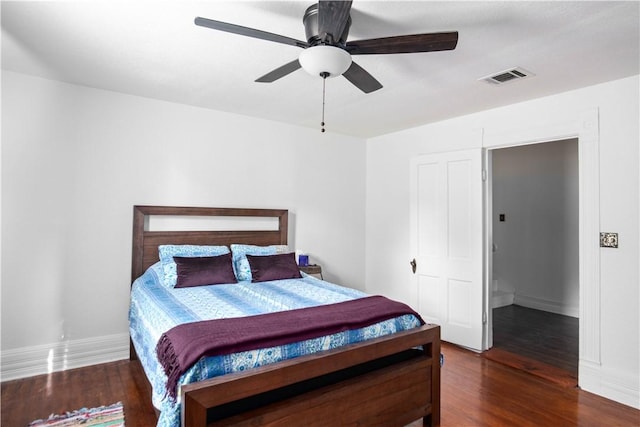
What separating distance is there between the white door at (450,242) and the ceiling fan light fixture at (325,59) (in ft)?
8.02

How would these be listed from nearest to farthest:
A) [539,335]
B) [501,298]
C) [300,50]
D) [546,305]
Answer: [300,50]
[539,335]
[546,305]
[501,298]

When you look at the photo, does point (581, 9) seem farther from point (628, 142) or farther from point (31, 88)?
point (31, 88)

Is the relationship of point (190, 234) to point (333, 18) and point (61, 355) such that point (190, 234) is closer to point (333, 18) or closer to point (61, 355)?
point (61, 355)

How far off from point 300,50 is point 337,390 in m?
2.19

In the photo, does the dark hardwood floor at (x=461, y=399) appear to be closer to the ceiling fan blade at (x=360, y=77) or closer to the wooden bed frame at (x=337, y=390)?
the wooden bed frame at (x=337, y=390)

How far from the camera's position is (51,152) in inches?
125

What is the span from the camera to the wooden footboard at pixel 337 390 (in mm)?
1646

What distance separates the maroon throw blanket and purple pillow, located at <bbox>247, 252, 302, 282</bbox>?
118cm

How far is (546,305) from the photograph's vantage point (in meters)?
5.28

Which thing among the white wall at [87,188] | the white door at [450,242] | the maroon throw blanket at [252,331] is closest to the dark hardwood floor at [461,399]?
the white wall at [87,188]

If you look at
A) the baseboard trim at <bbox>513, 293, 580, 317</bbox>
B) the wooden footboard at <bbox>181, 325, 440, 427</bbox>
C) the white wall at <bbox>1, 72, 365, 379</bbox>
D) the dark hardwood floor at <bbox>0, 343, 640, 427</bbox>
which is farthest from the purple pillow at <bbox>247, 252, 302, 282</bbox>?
the baseboard trim at <bbox>513, 293, 580, 317</bbox>

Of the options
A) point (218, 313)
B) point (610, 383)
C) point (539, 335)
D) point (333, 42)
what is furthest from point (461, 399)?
point (333, 42)

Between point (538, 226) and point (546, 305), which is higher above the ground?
point (538, 226)

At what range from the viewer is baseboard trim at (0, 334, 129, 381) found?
117 inches
